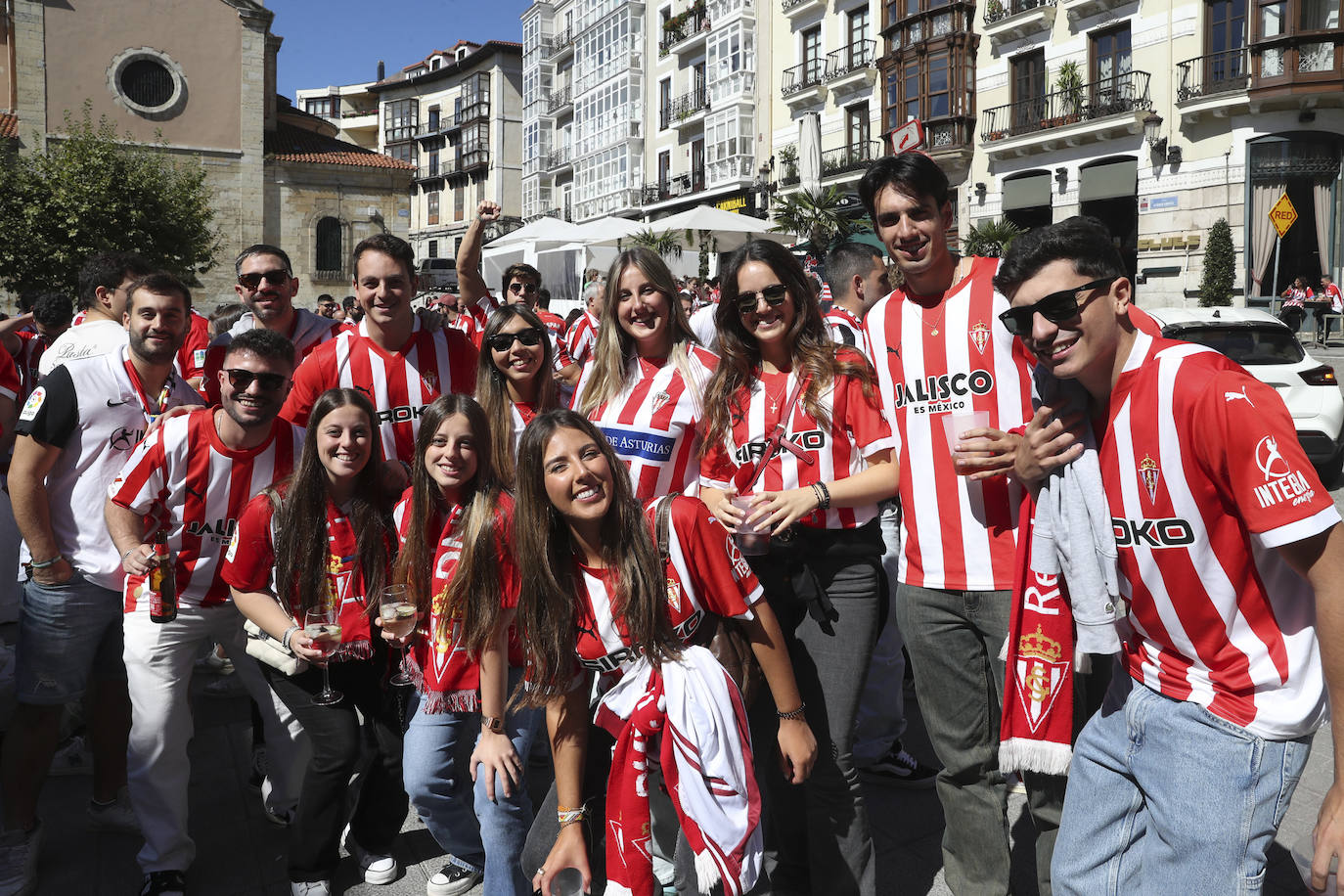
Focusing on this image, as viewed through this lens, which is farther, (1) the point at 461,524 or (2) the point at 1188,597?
(1) the point at 461,524

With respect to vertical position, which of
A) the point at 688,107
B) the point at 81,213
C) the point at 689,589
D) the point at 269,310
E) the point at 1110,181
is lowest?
the point at 689,589

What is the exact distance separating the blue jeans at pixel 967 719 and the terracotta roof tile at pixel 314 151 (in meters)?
39.8

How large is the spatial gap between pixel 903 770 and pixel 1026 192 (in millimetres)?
26102

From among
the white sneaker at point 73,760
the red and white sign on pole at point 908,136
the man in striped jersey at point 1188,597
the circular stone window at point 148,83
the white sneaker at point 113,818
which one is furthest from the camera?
the circular stone window at point 148,83

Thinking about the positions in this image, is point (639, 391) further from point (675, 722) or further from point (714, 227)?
point (714, 227)

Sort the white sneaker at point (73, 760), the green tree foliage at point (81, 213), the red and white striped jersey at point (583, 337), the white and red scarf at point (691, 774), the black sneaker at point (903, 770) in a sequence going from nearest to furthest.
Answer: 1. the white and red scarf at point (691, 774)
2. the black sneaker at point (903, 770)
3. the white sneaker at point (73, 760)
4. the red and white striped jersey at point (583, 337)
5. the green tree foliage at point (81, 213)

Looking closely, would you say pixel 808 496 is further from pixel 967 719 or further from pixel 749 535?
pixel 967 719

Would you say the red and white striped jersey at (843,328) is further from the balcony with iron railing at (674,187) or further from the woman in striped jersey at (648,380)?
the balcony with iron railing at (674,187)

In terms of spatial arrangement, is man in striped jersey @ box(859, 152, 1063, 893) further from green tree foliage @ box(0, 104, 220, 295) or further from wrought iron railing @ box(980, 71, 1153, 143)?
green tree foliage @ box(0, 104, 220, 295)

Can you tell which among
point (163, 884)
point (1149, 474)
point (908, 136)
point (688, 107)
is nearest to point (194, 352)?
point (163, 884)

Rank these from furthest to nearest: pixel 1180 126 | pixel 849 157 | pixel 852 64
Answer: pixel 849 157
pixel 852 64
pixel 1180 126

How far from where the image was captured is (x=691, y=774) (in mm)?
2490

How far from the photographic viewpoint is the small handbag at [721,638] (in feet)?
9.15

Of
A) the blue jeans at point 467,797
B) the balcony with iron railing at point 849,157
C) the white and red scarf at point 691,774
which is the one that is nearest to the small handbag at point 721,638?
the white and red scarf at point 691,774
